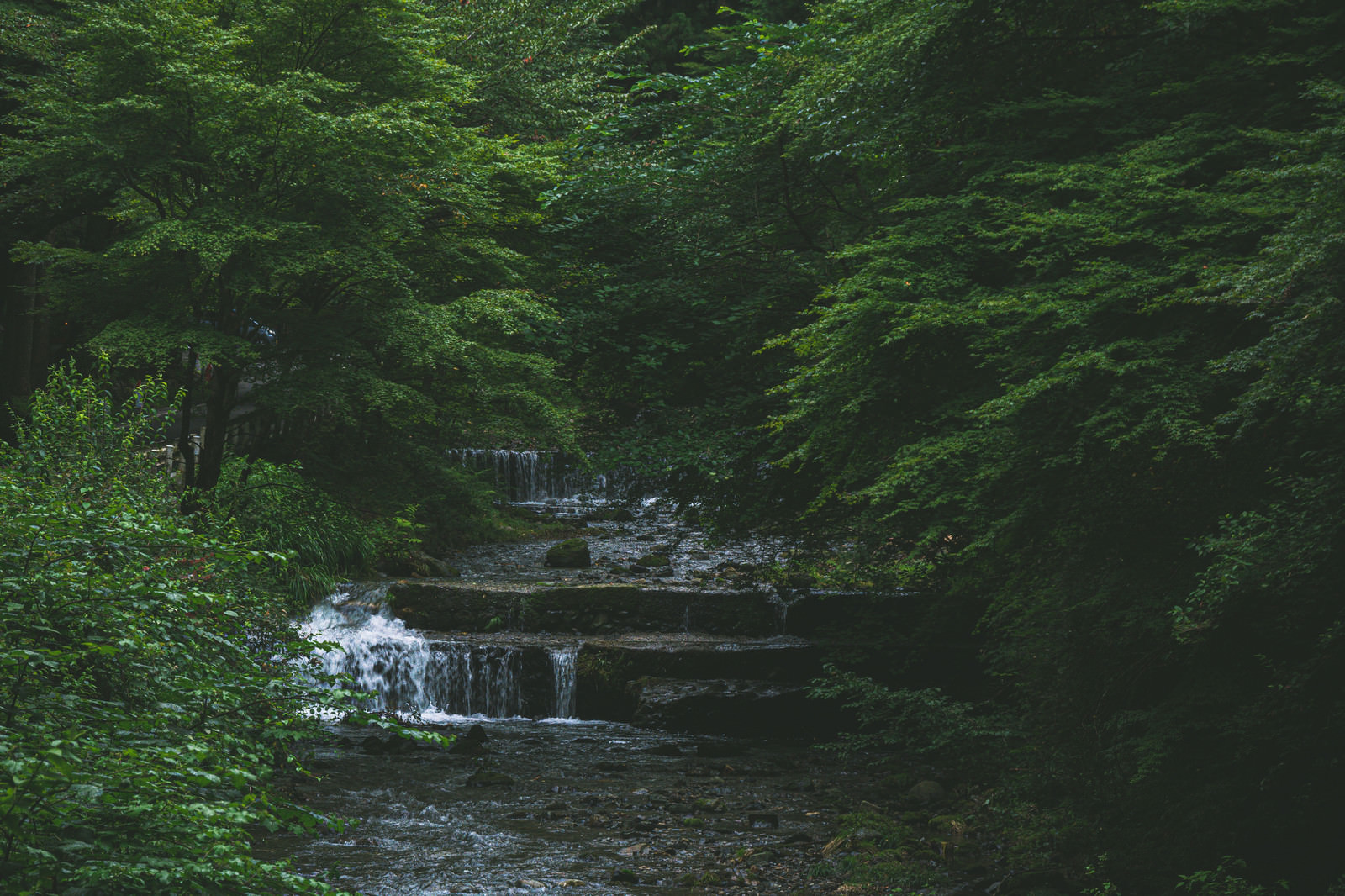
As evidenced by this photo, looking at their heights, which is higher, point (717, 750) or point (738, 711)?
point (738, 711)

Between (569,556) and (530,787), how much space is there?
7.88m

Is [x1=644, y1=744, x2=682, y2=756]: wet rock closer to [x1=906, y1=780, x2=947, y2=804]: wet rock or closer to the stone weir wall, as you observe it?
the stone weir wall

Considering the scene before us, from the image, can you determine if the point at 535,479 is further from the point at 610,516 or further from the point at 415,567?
the point at 415,567

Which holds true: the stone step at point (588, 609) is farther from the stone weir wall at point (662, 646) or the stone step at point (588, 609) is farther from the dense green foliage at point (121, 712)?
the dense green foliage at point (121, 712)

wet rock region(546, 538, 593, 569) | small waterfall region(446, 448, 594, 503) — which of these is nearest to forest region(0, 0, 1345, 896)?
wet rock region(546, 538, 593, 569)

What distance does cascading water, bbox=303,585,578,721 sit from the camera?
1209cm

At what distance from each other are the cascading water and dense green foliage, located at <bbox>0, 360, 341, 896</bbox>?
22.3 ft

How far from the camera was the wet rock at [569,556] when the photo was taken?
16.7 metres

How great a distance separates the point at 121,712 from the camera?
12.3 ft

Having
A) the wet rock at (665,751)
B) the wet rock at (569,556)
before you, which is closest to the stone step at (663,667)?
the wet rock at (665,751)

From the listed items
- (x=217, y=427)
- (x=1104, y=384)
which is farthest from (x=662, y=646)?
(x=1104, y=384)

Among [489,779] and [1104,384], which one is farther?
[489,779]

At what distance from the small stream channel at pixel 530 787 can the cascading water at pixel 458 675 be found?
21mm

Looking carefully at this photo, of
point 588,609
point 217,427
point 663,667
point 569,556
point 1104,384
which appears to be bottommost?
point 663,667
